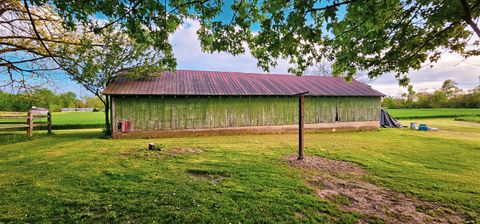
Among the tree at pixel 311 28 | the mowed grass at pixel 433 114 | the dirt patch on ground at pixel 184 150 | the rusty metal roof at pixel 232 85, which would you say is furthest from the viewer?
the mowed grass at pixel 433 114

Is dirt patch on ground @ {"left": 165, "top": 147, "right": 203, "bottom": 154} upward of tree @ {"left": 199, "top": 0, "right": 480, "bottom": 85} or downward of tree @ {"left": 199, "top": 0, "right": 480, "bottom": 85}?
downward

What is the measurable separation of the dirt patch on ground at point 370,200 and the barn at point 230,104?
28.0 ft

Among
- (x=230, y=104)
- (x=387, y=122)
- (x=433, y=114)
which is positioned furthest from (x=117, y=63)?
(x=433, y=114)

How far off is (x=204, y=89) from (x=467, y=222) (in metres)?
12.6

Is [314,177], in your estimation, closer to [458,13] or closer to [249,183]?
[249,183]

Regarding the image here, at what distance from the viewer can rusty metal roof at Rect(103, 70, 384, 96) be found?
12.8m

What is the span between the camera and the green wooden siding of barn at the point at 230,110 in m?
12.4

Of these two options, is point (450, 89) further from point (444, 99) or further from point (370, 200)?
point (370, 200)

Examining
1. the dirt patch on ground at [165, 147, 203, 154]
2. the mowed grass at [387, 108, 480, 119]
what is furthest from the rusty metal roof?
the mowed grass at [387, 108, 480, 119]

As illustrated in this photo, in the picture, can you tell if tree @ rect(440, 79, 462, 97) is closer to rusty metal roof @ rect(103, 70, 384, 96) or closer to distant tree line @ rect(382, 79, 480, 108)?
distant tree line @ rect(382, 79, 480, 108)

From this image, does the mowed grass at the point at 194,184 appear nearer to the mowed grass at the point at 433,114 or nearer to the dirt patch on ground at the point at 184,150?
the dirt patch on ground at the point at 184,150

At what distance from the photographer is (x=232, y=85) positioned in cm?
1512

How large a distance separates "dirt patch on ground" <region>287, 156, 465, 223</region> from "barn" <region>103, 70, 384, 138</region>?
8522 millimetres

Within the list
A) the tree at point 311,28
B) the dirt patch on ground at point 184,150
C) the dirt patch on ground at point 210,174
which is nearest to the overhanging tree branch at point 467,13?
the tree at point 311,28
